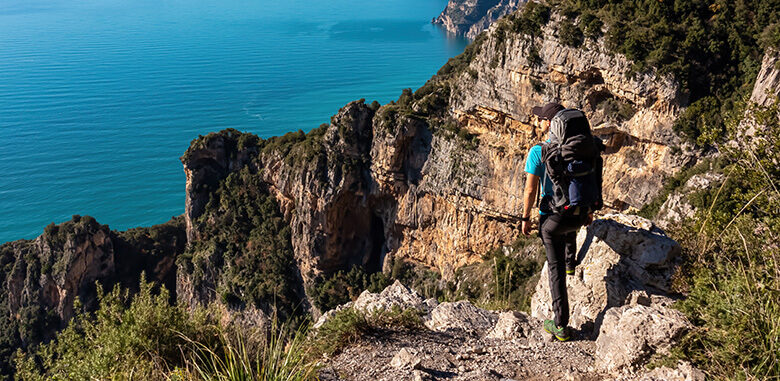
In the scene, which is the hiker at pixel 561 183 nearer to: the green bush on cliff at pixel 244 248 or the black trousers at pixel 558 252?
the black trousers at pixel 558 252

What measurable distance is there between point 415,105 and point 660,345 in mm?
25992

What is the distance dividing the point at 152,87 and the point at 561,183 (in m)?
88.4

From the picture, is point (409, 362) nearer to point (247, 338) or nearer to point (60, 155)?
point (247, 338)

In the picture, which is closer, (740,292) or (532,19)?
(740,292)

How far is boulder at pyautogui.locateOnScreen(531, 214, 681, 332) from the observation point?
18.2 ft

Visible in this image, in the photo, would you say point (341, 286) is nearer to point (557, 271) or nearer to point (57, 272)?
point (57, 272)

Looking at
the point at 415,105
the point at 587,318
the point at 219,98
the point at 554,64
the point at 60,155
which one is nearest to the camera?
the point at 587,318

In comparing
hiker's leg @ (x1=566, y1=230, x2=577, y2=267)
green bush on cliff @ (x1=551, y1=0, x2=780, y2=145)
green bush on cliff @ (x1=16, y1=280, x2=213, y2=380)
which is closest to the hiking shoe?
hiker's leg @ (x1=566, y1=230, x2=577, y2=267)

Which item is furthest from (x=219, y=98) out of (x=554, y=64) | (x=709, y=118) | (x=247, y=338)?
(x=247, y=338)

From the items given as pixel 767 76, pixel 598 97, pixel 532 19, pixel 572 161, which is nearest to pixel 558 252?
pixel 572 161

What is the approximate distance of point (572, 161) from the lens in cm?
454

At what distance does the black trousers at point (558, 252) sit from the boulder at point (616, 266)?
0.60m

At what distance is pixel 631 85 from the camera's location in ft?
65.1

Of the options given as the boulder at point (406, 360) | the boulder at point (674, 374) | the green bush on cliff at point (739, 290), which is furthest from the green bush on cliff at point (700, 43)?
the boulder at point (406, 360)
